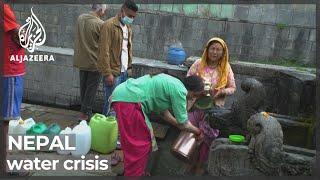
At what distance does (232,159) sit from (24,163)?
220cm

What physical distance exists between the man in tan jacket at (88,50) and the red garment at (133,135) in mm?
1931

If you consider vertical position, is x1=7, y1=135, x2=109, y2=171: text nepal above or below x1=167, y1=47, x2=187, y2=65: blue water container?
below

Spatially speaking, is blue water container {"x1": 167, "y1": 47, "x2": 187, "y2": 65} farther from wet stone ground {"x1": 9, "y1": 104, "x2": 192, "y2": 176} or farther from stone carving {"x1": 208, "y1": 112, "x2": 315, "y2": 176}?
stone carving {"x1": 208, "y1": 112, "x2": 315, "y2": 176}

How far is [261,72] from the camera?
19.0 ft

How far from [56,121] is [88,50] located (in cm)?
126

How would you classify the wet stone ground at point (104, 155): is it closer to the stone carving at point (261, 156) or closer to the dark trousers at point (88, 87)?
the dark trousers at point (88, 87)

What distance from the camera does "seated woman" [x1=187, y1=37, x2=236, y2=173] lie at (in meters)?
4.66

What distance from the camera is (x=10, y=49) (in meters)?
4.31

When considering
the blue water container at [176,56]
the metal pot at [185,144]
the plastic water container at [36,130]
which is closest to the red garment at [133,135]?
the metal pot at [185,144]

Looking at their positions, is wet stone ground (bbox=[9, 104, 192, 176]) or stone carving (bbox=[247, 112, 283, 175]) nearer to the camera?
stone carving (bbox=[247, 112, 283, 175])

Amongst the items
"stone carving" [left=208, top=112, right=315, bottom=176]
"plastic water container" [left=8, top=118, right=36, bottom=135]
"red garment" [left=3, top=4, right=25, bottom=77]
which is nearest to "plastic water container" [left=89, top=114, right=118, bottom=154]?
"plastic water container" [left=8, top=118, right=36, bottom=135]

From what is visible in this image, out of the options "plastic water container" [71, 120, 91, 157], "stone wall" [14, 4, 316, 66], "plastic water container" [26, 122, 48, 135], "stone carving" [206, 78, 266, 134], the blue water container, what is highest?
"stone wall" [14, 4, 316, 66]

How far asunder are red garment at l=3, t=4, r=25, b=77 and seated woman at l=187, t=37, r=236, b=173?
1.87 meters

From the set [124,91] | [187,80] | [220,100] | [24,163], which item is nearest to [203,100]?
[220,100]
